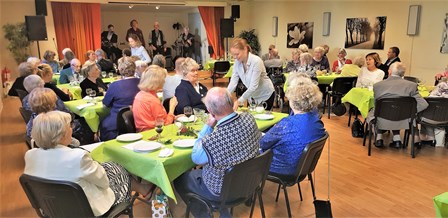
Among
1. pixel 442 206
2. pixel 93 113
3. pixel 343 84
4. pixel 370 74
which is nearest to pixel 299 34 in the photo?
pixel 343 84

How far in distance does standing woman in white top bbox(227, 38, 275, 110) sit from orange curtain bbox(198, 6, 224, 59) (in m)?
8.57

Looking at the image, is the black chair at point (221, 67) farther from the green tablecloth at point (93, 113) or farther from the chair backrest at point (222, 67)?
the green tablecloth at point (93, 113)

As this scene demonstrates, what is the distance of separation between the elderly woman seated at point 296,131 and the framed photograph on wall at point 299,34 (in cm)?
854

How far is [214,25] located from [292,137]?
11.3 m

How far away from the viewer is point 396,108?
4457 mm

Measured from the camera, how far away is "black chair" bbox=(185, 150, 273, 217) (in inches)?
89.4

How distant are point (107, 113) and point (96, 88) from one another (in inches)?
35.2

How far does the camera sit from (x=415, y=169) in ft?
14.0

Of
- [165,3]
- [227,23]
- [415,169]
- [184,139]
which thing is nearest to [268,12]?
[227,23]

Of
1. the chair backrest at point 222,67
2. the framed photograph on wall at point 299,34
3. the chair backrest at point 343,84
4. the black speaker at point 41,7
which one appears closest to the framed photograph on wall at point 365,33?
the framed photograph on wall at point 299,34

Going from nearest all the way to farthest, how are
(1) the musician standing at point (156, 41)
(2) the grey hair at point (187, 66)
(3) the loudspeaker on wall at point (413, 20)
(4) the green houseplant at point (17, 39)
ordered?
1. (2) the grey hair at point (187, 66)
2. (3) the loudspeaker on wall at point (413, 20)
3. (4) the green houseplant at point (17, 39)
4. (1) the musician standing at point (156, 41)

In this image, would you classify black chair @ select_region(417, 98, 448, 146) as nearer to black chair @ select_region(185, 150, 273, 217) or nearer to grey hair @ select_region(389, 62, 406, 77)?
grey hair @ select_region(389, 62, 406, 77)

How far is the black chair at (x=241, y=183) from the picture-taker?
2.27 metres

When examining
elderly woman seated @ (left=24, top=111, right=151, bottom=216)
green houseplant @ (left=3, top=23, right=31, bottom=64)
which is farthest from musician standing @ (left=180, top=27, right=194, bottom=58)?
elderly woman seated @ (left=24, top=111, right=151, bottom=216)
